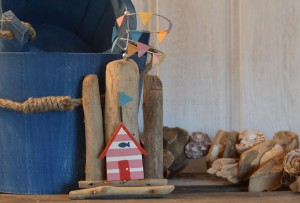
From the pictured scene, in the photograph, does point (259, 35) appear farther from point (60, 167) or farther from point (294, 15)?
point (60, 167)

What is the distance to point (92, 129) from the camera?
2.20ft

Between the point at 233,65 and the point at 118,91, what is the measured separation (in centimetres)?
41

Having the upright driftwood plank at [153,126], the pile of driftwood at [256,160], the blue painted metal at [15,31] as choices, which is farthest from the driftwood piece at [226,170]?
the blue painted metal at [15,31]

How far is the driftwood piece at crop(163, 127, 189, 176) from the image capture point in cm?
81

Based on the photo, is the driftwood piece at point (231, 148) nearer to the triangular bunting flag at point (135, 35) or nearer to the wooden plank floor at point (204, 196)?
the wooden plank floor at point (204, 196)

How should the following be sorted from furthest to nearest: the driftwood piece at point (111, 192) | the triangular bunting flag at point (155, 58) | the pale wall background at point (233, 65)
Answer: the pale wall background at point (233, 65), the triangular bunting flag at point (155, 58), the driftwood piece at point (111, 192)

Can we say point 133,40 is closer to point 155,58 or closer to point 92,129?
point 155,58

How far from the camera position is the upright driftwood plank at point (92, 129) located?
26.3 inches

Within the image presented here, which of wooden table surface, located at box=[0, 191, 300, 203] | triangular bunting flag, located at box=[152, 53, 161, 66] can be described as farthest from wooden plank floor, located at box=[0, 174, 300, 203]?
triangular bunting flag, located at box=[152, 53, 161, 66]

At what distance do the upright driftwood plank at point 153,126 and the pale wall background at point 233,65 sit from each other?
0.94 feet

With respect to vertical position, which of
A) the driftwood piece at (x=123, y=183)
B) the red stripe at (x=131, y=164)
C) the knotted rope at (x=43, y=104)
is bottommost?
the driftwood piece at (x=123, y=183)

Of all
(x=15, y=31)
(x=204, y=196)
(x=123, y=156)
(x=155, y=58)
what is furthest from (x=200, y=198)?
(x=15, y=31)

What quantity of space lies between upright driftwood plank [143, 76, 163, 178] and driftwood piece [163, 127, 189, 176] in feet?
0.36

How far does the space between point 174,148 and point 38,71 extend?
0.28 meters
